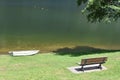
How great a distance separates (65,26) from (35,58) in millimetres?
33338

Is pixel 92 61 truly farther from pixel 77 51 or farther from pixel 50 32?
pixel 50 32

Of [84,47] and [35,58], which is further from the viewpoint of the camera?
[84,47]

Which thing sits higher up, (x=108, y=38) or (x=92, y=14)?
(x=92, y=14)

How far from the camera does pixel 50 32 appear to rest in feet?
194

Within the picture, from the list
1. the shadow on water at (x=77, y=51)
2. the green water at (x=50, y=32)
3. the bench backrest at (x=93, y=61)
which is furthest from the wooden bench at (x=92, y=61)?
the green water at (x=50, y=32)

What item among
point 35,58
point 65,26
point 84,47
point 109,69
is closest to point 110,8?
point 84,47

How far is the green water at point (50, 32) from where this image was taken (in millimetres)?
48862

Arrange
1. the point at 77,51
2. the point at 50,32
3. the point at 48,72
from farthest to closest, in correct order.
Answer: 1. the point at 50,32
2. the point at 77,51
3. the point at 48,72

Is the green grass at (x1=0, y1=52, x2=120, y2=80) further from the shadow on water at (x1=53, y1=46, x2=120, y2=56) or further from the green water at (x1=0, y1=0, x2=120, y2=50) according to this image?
the green water at (x1=0, y1=0, x2=120, y2=50)

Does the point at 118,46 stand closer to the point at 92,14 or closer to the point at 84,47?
the point at 84,47

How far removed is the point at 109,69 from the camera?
85.7ft

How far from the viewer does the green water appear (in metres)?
48.9

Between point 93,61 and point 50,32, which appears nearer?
point 93,61

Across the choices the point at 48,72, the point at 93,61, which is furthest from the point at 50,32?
the point at 48,72
